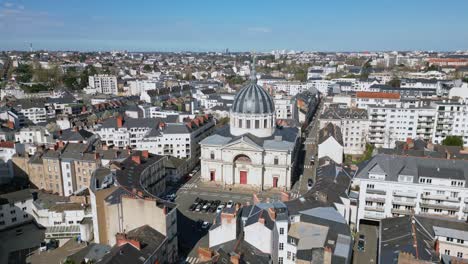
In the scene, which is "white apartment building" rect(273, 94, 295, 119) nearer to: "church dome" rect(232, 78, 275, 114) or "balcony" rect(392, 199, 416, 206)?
"church dome" rect(232, 78, 275, 114)

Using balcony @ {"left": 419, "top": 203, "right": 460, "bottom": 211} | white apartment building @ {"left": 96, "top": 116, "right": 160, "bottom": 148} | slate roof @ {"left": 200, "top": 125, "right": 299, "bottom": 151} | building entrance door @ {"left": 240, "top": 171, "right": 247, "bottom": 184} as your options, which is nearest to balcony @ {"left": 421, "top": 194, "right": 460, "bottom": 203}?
balcony @ {"left": 419, "top": 203, "right": 460, "bottom": 211}

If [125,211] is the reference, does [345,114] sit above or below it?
above

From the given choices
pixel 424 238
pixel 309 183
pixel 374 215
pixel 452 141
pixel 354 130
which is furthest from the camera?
pixel 354 130

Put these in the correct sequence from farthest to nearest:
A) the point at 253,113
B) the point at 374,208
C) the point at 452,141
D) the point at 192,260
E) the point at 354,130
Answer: the point at 354,130 → the point at 452,141 → the point at 253,113 → the point at 374,208 → the point at 192,260

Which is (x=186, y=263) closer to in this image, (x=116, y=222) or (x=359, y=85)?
(x=116, y=222)

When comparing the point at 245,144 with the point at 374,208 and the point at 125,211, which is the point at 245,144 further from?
the point at 125,211

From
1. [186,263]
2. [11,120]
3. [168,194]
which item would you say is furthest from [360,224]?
[11,120]

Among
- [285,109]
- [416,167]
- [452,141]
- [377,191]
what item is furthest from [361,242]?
[285,109]
